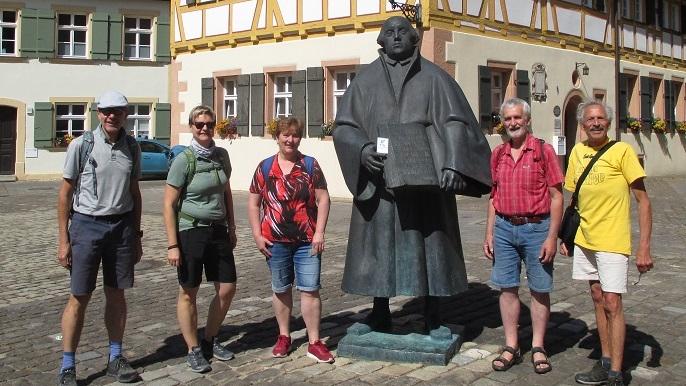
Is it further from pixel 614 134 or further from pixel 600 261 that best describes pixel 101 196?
pixel 614 134

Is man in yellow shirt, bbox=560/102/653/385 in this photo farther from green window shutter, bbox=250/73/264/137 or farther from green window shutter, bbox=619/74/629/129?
green window shutter, bbox=619/74/629/129

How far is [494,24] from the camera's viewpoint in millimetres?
16125

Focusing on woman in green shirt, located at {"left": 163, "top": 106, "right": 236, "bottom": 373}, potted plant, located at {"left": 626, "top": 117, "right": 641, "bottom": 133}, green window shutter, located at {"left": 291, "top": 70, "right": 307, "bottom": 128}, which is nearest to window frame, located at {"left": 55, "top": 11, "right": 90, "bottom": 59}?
green window shutter, located at {"left": 291, "top": 70, "right": 307, "bottom": 128}

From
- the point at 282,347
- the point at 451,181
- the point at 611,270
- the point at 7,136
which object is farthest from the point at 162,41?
the point at 611,270

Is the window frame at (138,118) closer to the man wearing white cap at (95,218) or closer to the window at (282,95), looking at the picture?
the window at (282,95)

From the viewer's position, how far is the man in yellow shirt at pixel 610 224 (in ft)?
13.5

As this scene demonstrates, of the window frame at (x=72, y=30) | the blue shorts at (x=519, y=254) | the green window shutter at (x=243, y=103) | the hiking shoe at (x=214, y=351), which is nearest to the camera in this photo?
the blue shorts at (x=519, y=254)

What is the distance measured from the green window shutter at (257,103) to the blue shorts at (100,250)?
13.2m

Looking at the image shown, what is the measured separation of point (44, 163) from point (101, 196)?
858 inches

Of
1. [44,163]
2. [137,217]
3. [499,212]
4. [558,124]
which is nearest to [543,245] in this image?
[499,212]

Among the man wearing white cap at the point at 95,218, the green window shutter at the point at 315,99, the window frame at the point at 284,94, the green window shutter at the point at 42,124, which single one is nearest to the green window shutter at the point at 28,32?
the green window shutter at the point at 42,124

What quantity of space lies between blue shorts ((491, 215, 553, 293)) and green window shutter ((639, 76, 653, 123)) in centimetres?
1822

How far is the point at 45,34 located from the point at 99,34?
1637mm

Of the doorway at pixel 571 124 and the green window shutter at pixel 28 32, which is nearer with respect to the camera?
the doorway at pixel 571 124
